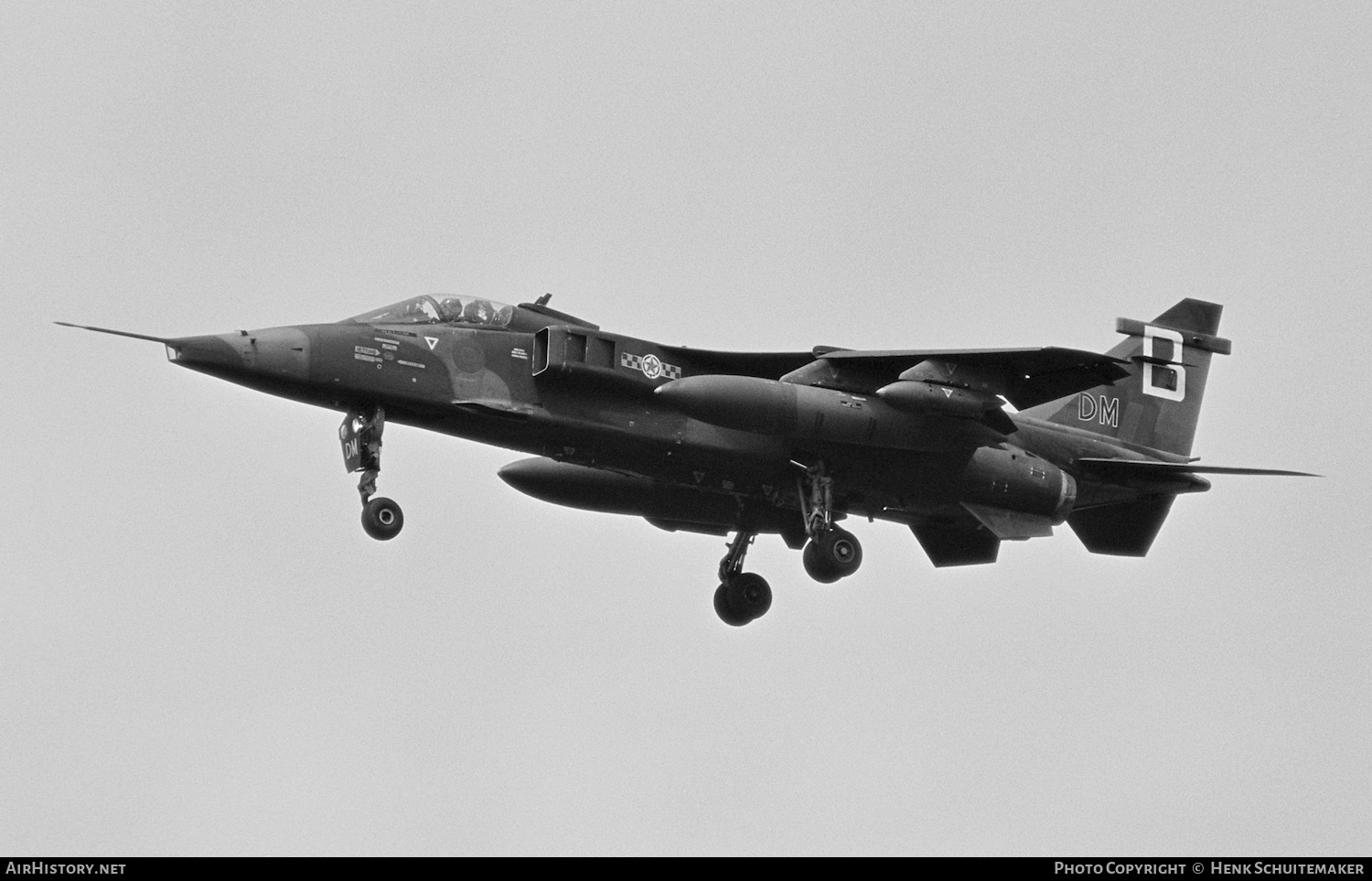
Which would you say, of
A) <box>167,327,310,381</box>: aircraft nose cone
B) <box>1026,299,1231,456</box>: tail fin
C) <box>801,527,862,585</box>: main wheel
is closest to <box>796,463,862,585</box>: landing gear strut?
<box>801,527,862,585</box>: main wheel

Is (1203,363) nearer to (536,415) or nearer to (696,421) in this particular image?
(696,421)

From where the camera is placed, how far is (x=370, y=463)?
24.8 m

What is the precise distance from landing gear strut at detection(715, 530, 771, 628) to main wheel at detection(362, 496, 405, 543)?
680 cm

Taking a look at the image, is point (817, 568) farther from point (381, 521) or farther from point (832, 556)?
point (381, 521)

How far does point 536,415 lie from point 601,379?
1.01 metres

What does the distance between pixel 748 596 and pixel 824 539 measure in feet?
9.63

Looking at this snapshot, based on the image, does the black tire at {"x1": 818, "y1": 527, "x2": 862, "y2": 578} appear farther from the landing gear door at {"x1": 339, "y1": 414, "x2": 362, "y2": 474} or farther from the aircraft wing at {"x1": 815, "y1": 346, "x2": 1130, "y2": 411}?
the landing gear door at {"x1": 339, "y1": 414, "x2": 362, "y2": 474}

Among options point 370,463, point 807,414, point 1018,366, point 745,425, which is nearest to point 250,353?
point 370,463

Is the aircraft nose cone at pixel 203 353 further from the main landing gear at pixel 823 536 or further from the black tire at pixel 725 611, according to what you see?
the black tire at pixel 725 611

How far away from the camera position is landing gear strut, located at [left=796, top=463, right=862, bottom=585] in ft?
87.7

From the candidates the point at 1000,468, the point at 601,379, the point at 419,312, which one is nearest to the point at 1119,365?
the point at 1000,468

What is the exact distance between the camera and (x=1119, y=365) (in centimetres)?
2638
